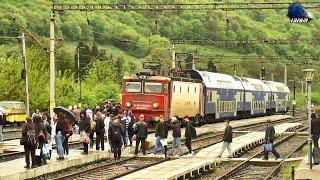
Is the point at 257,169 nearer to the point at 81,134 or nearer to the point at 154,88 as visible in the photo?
the point at 81,134

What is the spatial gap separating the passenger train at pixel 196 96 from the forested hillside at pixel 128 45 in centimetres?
604

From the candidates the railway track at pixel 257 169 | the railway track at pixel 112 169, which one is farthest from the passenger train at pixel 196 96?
the railway track at pixel 112 169

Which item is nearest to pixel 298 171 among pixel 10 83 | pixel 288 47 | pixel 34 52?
pixel 10 83

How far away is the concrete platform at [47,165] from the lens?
851 inches

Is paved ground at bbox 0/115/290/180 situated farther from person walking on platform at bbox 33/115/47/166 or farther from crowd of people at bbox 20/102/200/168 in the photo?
person walking on platform at bbox 33/115/47/166

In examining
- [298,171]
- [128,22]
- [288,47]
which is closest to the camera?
[298,171]

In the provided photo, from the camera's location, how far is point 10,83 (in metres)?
66.3

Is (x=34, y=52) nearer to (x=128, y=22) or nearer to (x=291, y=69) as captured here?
(x=128, y=22)

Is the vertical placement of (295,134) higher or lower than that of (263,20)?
lower

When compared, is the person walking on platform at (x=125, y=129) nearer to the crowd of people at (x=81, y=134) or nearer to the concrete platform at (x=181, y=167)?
the crowd of people at (x=81, y=134)

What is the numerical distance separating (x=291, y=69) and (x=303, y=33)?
31.0 ft

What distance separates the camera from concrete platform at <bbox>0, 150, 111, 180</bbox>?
851 inches

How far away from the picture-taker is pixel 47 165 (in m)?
24.3

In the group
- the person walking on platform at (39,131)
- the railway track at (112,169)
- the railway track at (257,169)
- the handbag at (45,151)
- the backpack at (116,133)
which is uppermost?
the person walking on platform at (39,131)
